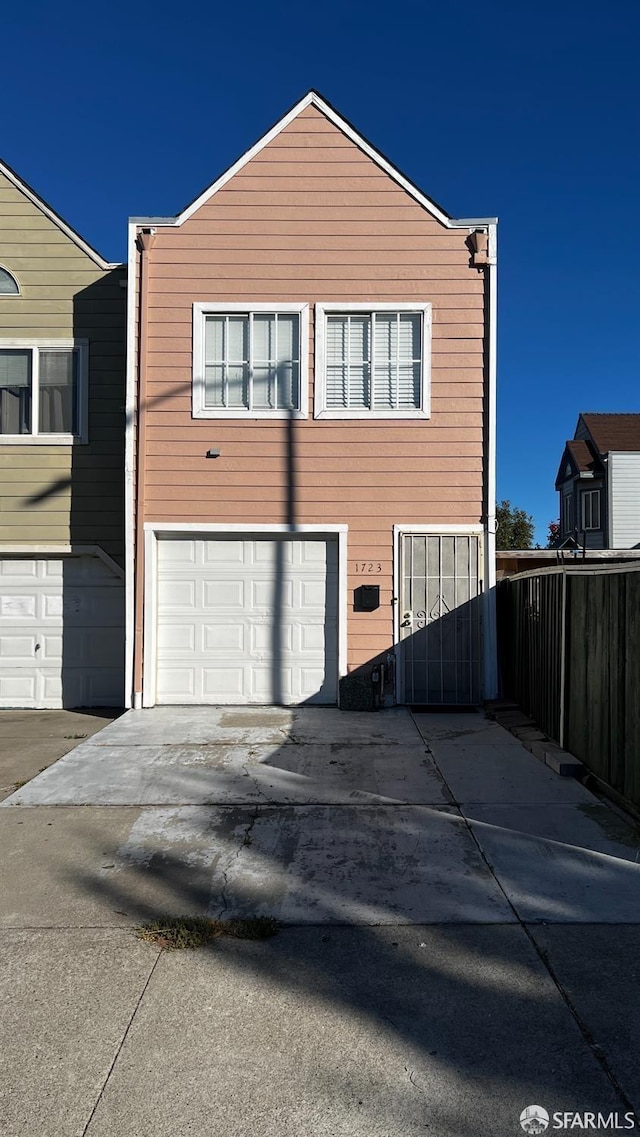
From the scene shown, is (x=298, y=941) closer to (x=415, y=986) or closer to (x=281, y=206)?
(x=415, y=986)

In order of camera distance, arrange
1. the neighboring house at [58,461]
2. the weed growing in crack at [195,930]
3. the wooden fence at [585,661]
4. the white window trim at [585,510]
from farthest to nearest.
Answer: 1. the white window trim at [585,510]
2. the neighboring house at [58,461]
3. the wooden fence at [585,661]
4. the weed growing in crack at [195,930]

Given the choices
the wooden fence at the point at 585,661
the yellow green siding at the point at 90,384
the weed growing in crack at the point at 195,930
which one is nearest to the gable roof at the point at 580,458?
the wooden fence at the point at 585,661

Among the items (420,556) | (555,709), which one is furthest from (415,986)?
(420,556)

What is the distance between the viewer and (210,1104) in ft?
7.46

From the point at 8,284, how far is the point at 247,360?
3.32 metres

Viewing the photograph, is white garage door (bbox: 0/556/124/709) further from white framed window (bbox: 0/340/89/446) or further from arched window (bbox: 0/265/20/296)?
arched window (bbox: 0/265/20/296)

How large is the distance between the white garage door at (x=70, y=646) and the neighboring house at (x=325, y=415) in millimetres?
729

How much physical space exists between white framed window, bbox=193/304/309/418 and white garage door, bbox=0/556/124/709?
2615 mm

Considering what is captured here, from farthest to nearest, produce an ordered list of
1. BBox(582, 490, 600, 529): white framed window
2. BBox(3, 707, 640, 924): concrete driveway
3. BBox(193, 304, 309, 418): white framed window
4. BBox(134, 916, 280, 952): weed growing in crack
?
BBox(582, 490, 600, 529): white framed window → BBox(193, 304, 309, 418): white framed window → BBox(3, 707, 640, 924): concrete driveway → BBox(134, 916, 280, 952): weed growing in crack

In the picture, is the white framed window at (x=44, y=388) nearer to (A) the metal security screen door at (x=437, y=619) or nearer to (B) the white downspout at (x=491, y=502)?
(A) the metal security screen door at (x=437, y=619)

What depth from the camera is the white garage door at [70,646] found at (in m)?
9.27

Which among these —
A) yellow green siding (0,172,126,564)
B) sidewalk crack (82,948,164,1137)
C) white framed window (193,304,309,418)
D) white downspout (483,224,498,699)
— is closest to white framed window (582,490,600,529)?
white downspout (483,224,498,699)

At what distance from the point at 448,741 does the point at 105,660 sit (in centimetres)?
462

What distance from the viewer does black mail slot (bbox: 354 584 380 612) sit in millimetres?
8641
